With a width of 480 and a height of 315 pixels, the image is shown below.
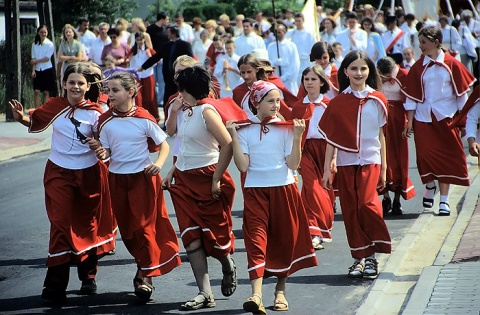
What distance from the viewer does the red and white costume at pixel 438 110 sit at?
11562 mm

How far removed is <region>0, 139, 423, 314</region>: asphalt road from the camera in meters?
7.72

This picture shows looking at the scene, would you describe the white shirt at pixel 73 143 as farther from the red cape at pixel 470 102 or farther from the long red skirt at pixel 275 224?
the red cape at pixel 470 102

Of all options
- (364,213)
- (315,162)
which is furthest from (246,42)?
(364,213)

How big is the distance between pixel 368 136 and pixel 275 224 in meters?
1.64

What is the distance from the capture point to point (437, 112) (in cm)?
1166

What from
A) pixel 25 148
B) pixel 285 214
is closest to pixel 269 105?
pixel 285 214

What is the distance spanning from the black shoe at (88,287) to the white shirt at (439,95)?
484 cm

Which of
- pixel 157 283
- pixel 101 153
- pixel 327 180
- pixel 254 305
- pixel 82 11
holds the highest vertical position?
pixel 101 153

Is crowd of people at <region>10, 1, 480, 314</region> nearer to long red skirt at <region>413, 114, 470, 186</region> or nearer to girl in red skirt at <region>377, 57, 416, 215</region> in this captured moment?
girl in red skirt at <region>377, 57, 416, 215</region>

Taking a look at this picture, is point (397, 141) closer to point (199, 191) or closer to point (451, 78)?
point (451, 78)

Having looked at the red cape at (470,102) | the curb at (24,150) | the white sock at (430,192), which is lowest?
the curb at (24,150)

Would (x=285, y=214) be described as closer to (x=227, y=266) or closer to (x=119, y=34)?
(x=227, y=266)

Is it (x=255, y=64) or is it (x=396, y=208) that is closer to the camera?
(x=255, y=64)

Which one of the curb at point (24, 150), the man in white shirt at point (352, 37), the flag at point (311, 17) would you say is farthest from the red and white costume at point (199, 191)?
the man in white shirt at point (352, 37)
